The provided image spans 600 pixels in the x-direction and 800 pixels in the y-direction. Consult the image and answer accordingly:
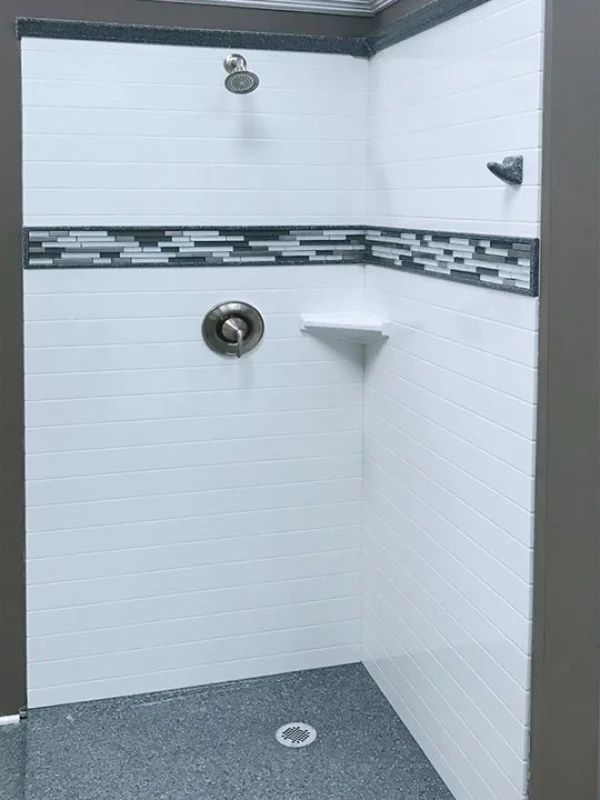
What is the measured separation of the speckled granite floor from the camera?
2.18 meters

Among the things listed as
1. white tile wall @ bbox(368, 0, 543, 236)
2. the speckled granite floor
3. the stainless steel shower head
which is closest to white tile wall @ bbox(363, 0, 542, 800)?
white tile wall @ bbox(368, 0, 543, 236)

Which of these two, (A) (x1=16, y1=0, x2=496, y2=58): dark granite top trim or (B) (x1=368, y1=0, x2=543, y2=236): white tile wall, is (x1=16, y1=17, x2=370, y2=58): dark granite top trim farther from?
(B) (x1=368, y1=0, x2=543, y2=236): white tile wall

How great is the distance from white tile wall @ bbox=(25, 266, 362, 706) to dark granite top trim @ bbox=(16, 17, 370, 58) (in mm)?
582

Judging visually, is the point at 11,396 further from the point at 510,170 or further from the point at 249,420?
the point at 510,170

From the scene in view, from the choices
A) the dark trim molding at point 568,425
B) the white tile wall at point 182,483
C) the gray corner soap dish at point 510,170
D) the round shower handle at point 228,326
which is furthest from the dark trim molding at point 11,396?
the dark trim molding at point 568,425

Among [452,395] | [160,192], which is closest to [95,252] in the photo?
[160,192]

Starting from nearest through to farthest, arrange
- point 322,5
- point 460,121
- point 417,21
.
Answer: point 460,121
point 417,21
point 322,5

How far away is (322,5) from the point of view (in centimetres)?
245

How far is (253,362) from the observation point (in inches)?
101

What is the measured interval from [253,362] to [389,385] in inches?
15.1

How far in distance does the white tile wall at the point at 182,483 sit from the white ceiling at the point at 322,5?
0.68 metres

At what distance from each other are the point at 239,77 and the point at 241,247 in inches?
17.7

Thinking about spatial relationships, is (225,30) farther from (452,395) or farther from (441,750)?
(441,750)

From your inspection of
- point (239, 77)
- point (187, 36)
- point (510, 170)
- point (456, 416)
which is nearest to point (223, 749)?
point (456, 416)
